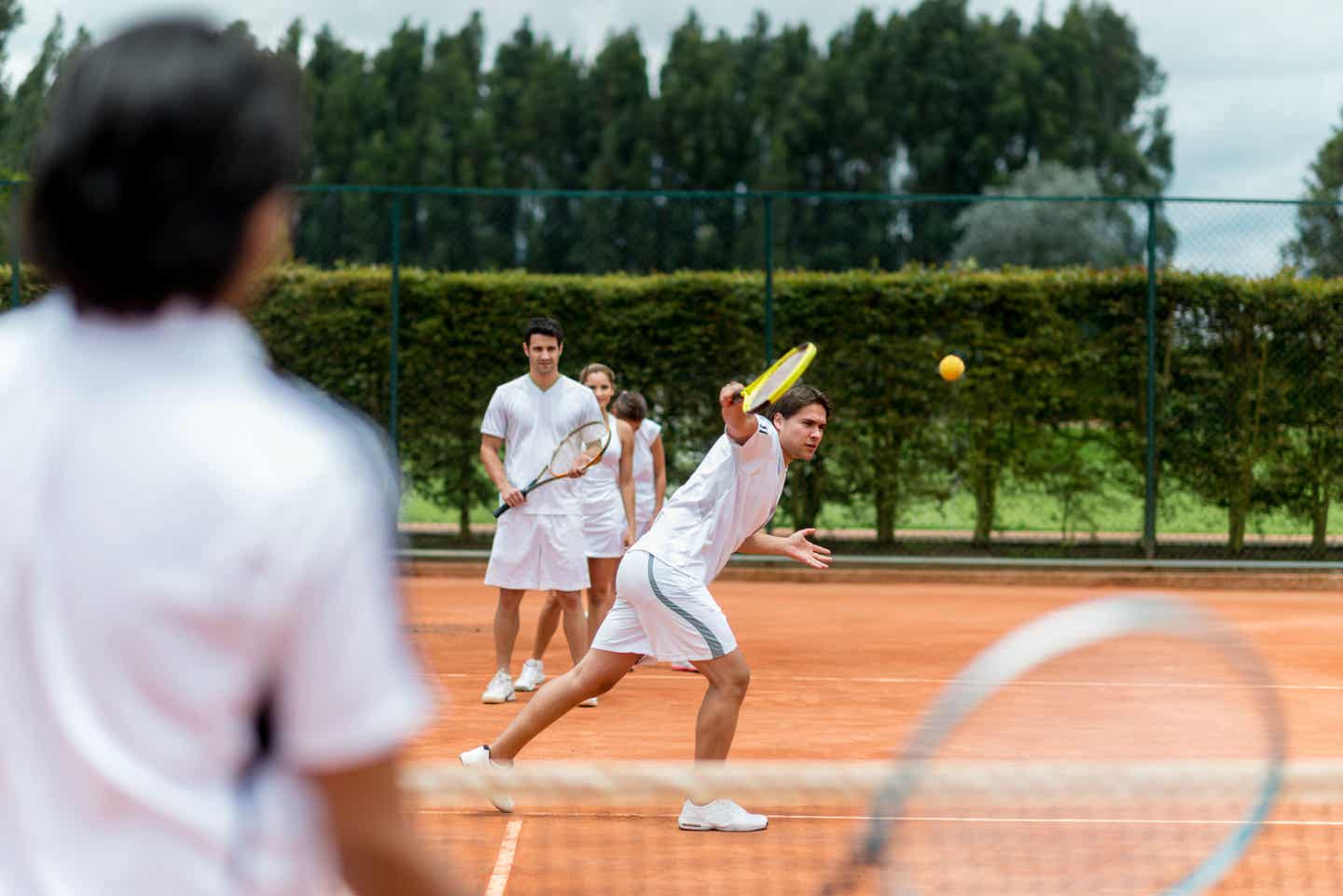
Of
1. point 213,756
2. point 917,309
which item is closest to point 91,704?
point 213,756

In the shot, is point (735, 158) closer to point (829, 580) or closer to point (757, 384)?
point (829, 580)

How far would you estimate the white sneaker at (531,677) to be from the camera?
23.4 feet

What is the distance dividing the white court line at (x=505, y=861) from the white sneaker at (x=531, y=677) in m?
2.28

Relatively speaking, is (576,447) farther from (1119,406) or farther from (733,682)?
(1119,406)

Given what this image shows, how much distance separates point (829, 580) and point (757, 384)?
6777 millimetres

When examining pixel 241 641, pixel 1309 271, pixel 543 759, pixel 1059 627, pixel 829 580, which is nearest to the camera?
pixel 241 641

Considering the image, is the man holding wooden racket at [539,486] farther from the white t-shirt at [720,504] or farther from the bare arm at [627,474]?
the white t-shirt at [720,504]

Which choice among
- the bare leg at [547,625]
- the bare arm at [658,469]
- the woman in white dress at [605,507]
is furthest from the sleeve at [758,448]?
the bare arm at [658,469]

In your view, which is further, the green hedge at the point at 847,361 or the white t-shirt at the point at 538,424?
the green hedge at the point at 847,361

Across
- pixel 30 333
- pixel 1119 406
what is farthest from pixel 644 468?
pixel 30 333

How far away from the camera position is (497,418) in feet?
23.5

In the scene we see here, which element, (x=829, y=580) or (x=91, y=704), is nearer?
(x=91, y=704)

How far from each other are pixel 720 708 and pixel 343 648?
3.76 m

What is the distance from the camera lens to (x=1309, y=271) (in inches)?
503
